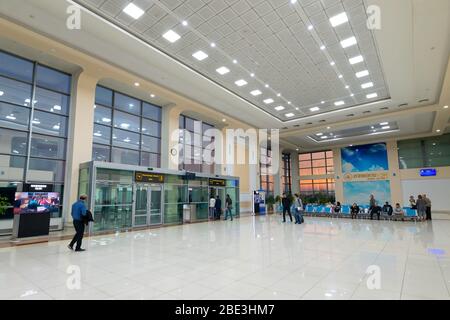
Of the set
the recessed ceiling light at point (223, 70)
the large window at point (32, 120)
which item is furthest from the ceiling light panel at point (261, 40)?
the large window at point (32, 120)

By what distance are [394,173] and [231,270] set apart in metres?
22.7

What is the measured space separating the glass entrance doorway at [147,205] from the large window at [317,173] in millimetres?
19036

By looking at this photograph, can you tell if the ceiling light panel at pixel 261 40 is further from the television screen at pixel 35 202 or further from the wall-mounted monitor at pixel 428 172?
the wall-mounted monitor at pixel 428 172

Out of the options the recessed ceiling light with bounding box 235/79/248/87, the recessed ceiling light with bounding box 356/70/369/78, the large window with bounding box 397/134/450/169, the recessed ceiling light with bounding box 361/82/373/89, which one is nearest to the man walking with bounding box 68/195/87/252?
the recessed ceiling light with bounding box 235/79/248/87

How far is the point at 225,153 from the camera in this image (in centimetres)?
1828

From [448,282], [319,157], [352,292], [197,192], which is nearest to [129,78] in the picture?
[197,192]

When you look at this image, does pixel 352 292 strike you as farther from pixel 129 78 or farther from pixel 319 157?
pixel 319 157

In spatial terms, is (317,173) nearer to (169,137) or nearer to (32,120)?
(169,137)

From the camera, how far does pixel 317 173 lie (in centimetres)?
2664

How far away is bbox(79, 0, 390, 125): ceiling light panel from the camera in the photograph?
23.3 ft

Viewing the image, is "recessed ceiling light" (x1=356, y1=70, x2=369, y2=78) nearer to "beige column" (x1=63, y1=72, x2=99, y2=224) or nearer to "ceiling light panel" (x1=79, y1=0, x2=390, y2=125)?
"ceiling light panel" (x1=79, y1=0, x2=390, y2=125)

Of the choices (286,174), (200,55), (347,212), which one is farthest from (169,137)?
(286,174)

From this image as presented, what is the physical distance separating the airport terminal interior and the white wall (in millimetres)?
5975

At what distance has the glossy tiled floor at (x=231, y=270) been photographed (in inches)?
135
